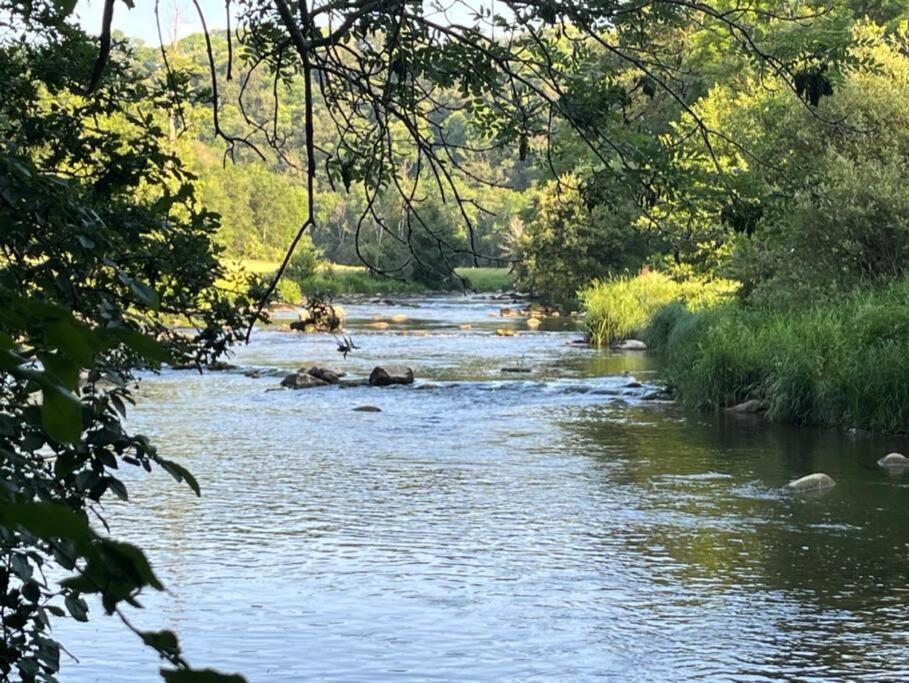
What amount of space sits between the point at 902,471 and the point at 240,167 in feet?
307

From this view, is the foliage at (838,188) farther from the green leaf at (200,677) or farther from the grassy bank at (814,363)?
the green leaf at (200,677)

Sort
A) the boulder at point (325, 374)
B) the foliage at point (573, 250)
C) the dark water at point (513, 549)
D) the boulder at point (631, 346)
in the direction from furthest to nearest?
1. the foliage at point (573, 250)
2. the boulder at point (631, 346)
3. the boulder at point (325, 374)
4. the dark water at point (513, 549)

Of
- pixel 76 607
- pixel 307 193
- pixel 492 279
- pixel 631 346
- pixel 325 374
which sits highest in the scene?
pixel 307 193

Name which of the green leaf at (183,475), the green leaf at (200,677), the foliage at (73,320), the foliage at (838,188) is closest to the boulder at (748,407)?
the foliage at (838,188)

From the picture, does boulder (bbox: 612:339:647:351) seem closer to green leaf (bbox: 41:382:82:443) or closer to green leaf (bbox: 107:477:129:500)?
green leaf (bbox: 107:477:129:500)

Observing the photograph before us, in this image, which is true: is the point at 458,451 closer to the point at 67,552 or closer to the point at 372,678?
the point at 372,678

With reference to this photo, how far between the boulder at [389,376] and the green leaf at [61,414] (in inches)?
893

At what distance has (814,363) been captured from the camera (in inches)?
729

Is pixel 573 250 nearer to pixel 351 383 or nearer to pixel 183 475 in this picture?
pixel 351 383

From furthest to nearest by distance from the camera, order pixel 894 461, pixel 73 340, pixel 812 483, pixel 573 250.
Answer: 1. pixel 573 250
2. pixel 894 461
3. pixel 812 483
4. pixel 73 340

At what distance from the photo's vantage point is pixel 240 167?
341 ft

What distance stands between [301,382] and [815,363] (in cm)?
932

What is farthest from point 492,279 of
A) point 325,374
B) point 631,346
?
point 325,374

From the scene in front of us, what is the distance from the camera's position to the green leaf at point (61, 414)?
85 centimetres
